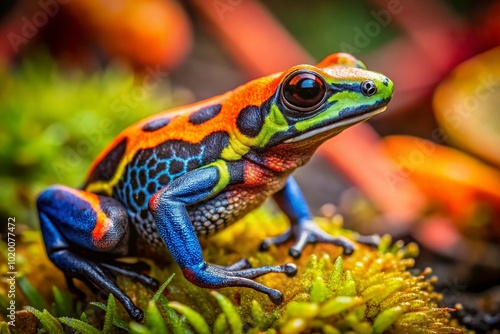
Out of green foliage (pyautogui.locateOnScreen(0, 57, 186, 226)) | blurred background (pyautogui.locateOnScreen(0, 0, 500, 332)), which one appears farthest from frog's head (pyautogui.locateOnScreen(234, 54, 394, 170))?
green foliage (pyautogui.locateOnScreen(0, 57, 186, 226))

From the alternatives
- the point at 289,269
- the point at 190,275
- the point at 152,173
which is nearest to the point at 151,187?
the point at 152,173

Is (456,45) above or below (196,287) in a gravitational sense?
above

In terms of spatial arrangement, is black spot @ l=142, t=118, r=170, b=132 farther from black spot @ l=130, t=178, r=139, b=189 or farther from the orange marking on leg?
the orange marking on leg

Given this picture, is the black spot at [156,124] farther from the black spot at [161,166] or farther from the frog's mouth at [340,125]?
the frog's mouth at [340,125]

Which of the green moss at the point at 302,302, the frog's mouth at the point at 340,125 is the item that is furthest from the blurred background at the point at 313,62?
the frog's mouth at the point at 340,125

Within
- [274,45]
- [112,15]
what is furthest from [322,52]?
[112,15]

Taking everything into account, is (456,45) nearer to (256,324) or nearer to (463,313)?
(463,313)

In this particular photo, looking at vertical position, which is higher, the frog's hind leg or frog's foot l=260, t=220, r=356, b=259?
the frog's hind leg

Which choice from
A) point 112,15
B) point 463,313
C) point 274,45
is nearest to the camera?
point 463,313
